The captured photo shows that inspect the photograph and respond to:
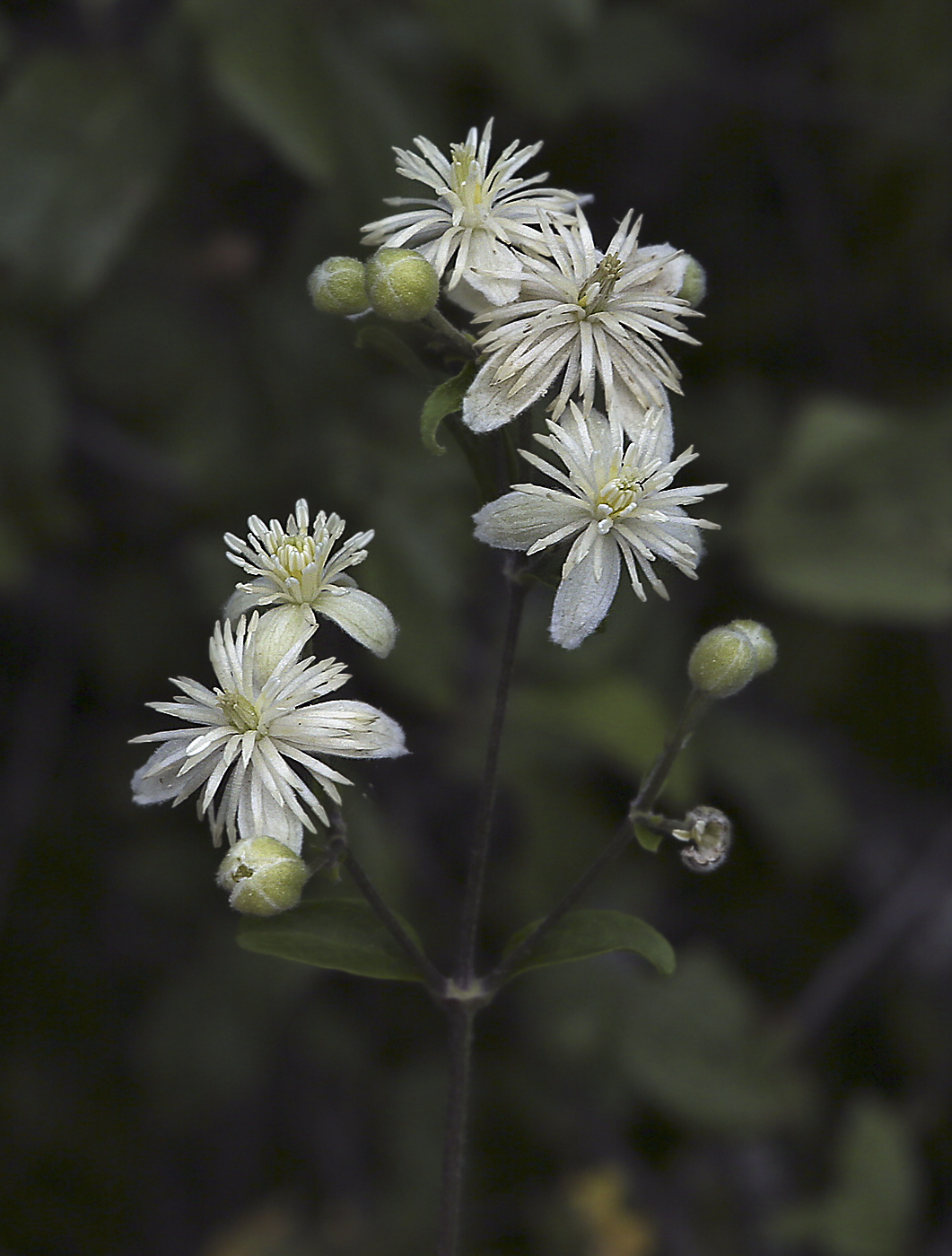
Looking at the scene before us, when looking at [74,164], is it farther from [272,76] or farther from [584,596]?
[584,596]

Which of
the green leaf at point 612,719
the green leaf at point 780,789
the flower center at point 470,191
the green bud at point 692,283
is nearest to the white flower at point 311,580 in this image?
the flower center at point 470,191

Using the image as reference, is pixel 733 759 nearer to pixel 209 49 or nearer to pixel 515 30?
pixel 515 30

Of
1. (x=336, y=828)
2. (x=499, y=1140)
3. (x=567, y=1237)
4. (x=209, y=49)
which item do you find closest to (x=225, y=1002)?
(x=499, y=1140)

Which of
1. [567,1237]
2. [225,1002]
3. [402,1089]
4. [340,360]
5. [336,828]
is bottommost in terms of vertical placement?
[567,1237]

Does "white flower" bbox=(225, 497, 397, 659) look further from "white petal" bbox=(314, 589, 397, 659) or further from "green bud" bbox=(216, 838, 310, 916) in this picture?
"green bud" bbox=(216, 838, 310, 916)

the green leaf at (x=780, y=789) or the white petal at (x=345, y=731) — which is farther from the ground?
the white petal at (x=345, y=731)

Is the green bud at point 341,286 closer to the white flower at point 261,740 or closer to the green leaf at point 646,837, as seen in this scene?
the white flower at point 261,740

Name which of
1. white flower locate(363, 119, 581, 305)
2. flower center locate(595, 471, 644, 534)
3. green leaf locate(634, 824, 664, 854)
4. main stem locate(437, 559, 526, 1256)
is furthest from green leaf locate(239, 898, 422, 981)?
white flower locate(363, 119, 581, 305)

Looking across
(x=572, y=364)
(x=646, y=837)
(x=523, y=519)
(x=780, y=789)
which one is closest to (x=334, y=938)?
(x=646, y=837)
